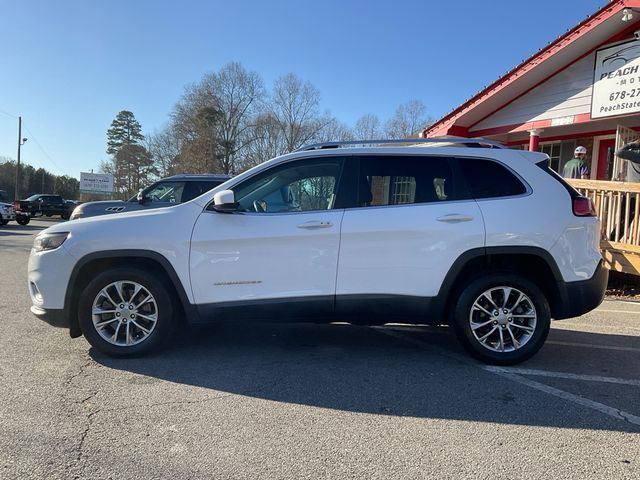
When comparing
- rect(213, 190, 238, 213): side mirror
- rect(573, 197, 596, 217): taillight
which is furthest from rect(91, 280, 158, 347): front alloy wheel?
rect(573, 197, 596, 217): taillight

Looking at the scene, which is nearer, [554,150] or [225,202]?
[225,202]

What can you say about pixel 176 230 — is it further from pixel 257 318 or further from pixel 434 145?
pixel 434 145

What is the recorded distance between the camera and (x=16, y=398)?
357 centimetres

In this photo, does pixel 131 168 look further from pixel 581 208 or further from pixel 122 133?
pixel 581 208

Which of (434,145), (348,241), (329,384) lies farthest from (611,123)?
(329,384)

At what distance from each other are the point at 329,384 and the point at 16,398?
7.49 ft

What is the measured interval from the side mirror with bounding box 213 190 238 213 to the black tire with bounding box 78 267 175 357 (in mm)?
849

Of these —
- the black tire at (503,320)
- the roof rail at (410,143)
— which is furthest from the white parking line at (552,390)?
the roof rail at (410,143)

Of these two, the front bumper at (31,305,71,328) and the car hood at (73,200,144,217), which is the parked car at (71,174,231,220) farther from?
the front bumper at (31,305,71,328)

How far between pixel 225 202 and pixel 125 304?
50.8 inches

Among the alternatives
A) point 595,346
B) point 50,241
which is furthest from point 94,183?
point 595,346

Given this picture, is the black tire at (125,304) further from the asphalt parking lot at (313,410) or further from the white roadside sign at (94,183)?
the white roadside sign at (94,183)

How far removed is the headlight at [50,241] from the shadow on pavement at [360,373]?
3.45ft

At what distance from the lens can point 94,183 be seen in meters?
51.5
